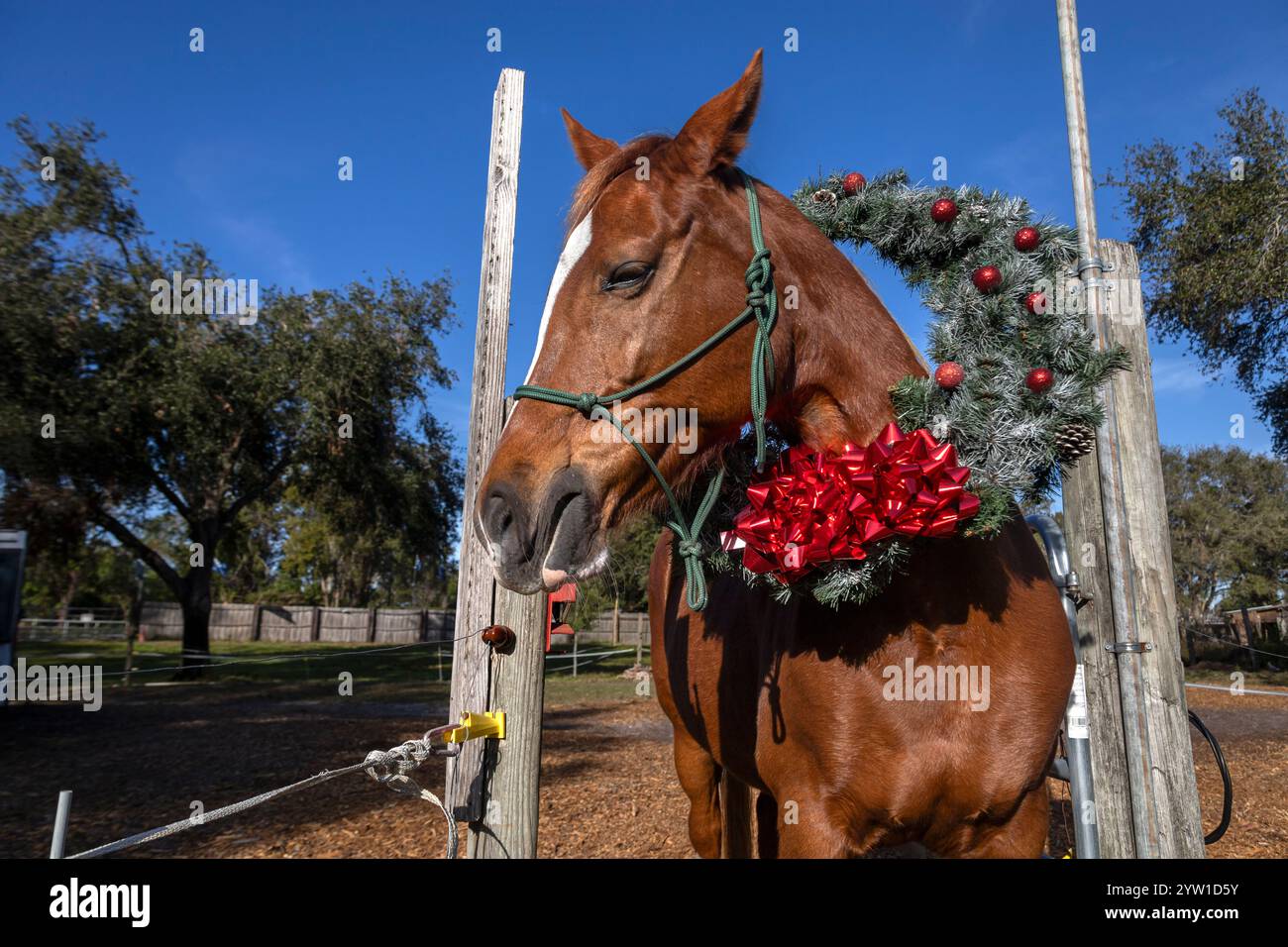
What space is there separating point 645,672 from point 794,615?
1673cm

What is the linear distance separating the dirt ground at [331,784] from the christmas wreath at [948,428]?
13.5ft

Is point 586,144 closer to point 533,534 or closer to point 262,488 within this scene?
point 533,534

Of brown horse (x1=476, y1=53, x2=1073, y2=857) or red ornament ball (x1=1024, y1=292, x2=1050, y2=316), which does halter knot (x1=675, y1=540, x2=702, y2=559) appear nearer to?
brown horse (x1=476, y1=53, x2=1073, y2=857)

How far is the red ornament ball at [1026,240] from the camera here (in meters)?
2.51

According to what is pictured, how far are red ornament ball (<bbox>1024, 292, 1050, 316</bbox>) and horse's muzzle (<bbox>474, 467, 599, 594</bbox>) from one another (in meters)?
1.69

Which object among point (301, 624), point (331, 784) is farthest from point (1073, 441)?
point (301, 624)

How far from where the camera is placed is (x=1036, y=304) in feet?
7.91

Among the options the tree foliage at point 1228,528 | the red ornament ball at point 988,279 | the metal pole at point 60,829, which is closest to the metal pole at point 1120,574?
the red ornament ball at point 988,279

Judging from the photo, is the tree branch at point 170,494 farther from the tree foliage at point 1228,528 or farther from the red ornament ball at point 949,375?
the tree foliage at point 1228,528

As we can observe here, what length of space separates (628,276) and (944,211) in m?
1.33

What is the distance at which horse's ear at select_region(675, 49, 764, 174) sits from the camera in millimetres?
2150

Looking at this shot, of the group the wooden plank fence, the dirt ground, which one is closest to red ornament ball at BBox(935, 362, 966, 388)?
the dirt ground

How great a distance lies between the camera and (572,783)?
7.84 meters
